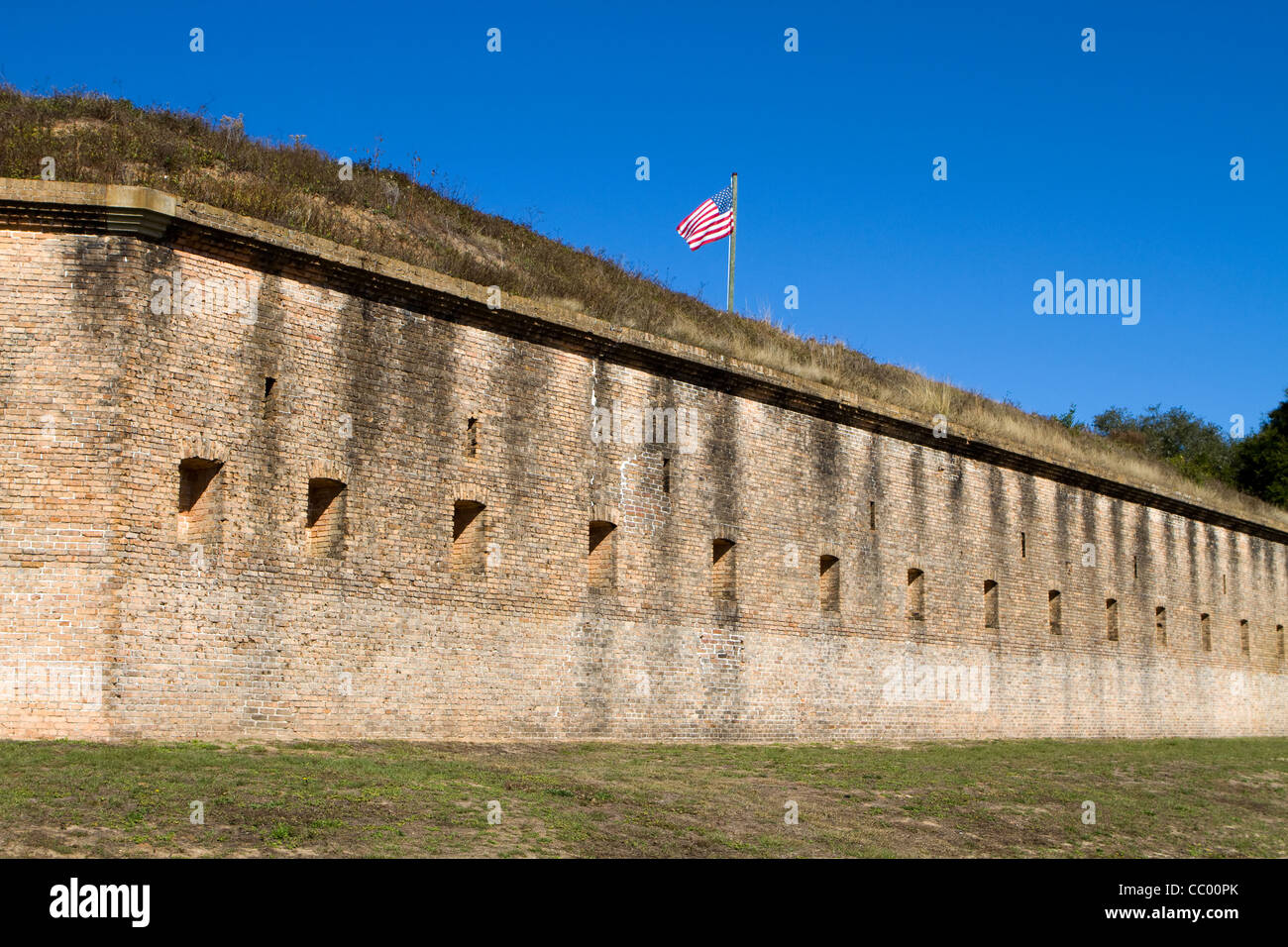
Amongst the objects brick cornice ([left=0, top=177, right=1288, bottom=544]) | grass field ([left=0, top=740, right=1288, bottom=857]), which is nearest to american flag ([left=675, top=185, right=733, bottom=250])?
brick cornice ([left=0, top=177, right=1288, bottom=544])

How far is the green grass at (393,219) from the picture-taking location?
580 inches

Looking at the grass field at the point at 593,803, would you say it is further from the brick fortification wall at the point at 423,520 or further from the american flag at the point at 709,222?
the american flag at the point at 709,222

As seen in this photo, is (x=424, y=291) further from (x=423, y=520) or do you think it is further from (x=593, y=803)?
(x=593, y=803)

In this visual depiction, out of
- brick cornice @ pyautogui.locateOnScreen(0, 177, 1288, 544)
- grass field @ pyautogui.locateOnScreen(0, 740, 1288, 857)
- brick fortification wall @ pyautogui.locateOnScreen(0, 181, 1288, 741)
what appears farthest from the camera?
brick cornice @ pyautogui.locateOnScreen(0, 177, 1288, 544)

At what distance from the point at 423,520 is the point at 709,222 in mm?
11196

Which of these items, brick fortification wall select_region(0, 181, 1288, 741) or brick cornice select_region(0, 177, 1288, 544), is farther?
brick cornice select_region(0, 177, 1288, 544)

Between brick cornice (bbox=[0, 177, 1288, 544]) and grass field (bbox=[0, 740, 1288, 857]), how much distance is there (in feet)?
16.6

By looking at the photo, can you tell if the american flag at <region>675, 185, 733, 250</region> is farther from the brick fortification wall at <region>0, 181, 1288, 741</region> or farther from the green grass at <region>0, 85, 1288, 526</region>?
the brick fortification wall at <region>0, 181, 1288, 741</region>

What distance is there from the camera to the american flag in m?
23.9

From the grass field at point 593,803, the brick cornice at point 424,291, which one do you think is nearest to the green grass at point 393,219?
the brick cornice at point 424,291

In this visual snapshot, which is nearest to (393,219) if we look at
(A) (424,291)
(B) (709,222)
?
(A) (424,291)

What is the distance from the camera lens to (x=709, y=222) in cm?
2419

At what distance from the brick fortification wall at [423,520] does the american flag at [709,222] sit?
495 cm
